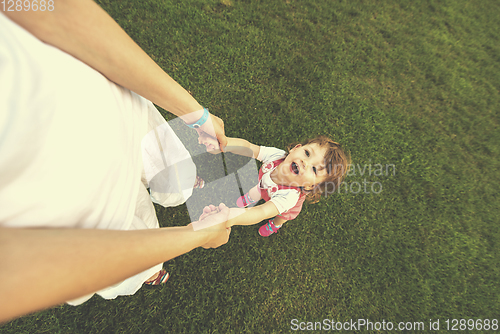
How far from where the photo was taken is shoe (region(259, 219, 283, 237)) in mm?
2605

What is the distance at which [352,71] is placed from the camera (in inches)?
150

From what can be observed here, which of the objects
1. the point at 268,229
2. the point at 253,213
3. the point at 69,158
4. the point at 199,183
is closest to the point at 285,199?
the point at 253,213

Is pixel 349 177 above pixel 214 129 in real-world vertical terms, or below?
below

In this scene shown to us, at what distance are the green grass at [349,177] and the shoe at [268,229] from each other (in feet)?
0.36

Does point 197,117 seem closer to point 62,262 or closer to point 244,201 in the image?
point 62,262

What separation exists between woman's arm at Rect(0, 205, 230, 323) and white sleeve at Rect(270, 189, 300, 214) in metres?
1.45

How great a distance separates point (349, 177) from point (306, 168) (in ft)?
4.67

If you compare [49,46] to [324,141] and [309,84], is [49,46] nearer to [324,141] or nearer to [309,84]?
[324,141]

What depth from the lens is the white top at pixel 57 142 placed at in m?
0.65

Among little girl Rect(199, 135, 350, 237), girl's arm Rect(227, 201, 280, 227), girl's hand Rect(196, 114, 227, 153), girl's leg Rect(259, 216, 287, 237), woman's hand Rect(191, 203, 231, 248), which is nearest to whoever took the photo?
woman's hand Rect(191, 203, 231, 248)

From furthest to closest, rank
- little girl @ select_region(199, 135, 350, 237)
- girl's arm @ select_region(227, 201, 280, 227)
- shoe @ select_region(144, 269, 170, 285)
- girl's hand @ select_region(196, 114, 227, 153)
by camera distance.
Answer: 1. shoe @ select_region(144, 269, 170, 285)
2. little girl @ select_region(199, 135, 350, 237)
3. girl's arm @ select_region(227, 201, 280, 227)
4. girl's hand @ select_region(196, 114, 227, 153)

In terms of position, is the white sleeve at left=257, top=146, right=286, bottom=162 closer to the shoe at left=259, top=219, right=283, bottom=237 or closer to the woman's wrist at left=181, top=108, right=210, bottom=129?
the shoe at left=259, top=219, right=283, bottom=237

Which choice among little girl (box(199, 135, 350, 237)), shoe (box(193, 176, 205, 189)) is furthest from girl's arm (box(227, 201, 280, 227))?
shoe (box(193, 176, 205, 189))

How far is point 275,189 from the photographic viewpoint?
2287 millimetres
